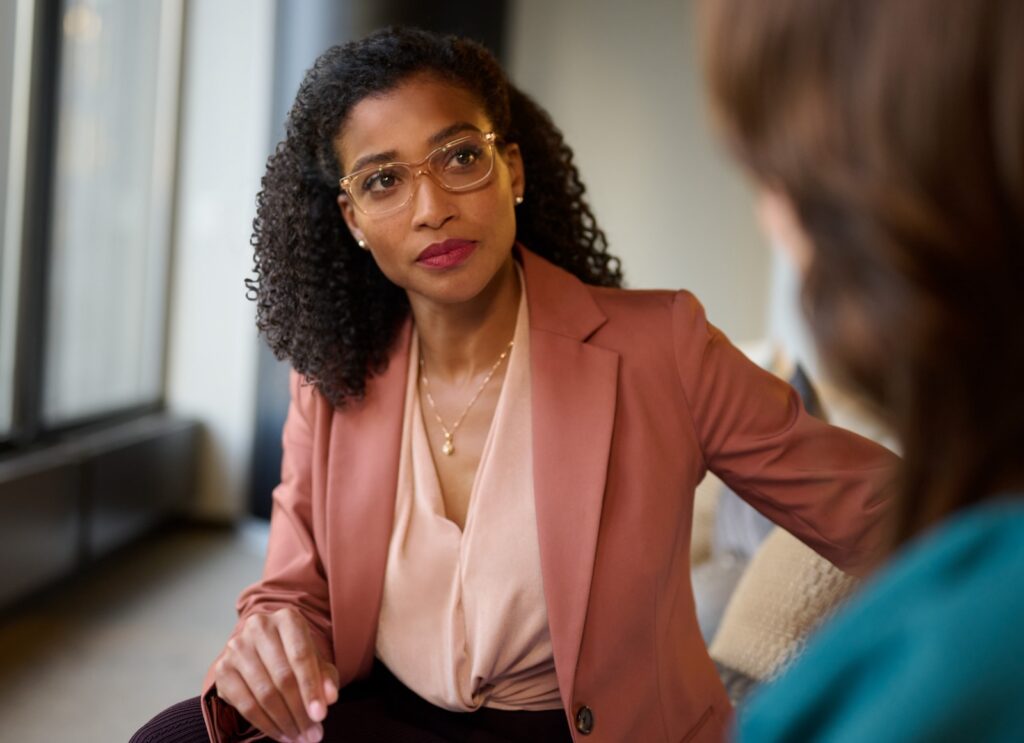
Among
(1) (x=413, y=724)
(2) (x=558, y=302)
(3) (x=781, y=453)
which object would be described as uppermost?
(2) (x=558, y=302)

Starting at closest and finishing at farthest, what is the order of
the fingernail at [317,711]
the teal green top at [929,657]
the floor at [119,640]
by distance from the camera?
1. the teal green top at [929,657]
2. the fingernail at [317,711]
3. the floor at [119,640]

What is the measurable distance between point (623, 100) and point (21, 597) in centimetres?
406

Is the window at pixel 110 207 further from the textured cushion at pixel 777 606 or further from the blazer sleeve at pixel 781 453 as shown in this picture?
the blazer sleeve at pixel 781 453

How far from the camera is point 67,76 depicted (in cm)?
363

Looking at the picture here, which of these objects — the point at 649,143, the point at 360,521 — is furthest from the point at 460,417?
the point at 649,143

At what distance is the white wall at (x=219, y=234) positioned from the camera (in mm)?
4480

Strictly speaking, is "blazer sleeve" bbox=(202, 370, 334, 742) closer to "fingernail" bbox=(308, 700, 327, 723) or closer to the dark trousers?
the dark trousers

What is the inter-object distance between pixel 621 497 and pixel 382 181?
574mm

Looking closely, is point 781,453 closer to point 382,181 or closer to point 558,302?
point 558,302

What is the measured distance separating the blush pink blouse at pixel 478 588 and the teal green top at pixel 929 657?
0.79 meters

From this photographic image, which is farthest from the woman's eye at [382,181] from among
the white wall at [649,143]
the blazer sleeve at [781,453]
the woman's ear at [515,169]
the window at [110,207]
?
the white wall at [649,143]

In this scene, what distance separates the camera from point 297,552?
1532 mm

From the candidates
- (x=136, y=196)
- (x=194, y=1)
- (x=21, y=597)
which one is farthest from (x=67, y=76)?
(x=21, y=597)

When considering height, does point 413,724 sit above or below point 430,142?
below
